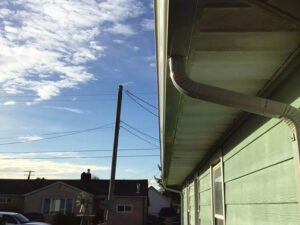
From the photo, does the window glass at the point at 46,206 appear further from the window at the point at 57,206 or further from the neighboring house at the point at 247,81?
the neighboring house at the point at 247,81

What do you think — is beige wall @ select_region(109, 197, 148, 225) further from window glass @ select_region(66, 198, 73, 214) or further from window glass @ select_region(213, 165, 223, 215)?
window glass @ select_region(213, 165, 223, 215)

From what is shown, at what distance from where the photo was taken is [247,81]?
299 centimetres

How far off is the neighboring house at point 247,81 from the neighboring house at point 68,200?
32.1m

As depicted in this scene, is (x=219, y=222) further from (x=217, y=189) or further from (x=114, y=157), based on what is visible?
(x=114, y=157)

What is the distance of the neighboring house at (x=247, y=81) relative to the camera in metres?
1.96

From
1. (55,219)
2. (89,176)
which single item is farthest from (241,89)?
(89,176)

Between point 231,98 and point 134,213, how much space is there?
1358 inches

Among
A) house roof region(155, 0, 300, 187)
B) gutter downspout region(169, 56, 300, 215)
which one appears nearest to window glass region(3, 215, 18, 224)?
house roof region(155, 0, 300, 187)

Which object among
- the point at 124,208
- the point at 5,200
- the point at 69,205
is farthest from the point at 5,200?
the point at 124,208

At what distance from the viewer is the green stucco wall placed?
2.65 metres

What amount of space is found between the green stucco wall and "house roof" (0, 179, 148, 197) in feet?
108

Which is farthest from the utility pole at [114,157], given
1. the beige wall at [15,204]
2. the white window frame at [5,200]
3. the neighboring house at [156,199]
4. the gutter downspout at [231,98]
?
the neighboring house at [156,199]

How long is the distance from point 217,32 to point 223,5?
0.90 ft

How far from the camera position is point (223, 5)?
1914 mm
